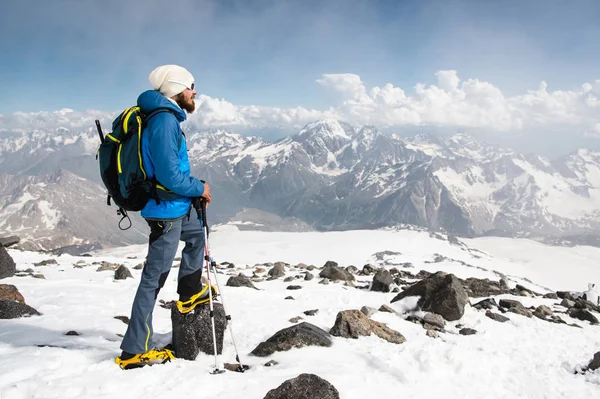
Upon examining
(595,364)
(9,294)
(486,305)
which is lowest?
(486,305)

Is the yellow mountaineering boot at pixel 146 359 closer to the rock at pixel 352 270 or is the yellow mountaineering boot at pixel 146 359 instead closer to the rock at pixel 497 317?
the rock at pixel 497 317

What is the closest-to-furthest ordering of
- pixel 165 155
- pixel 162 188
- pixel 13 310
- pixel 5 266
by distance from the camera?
pixel 165 155
pixel 162 188
pixel 13 310
pixel 5 266

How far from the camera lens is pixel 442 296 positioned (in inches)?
476

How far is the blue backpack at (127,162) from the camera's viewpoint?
5441 millimetres

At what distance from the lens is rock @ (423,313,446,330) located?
10727 millimetres

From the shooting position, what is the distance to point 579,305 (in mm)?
15242

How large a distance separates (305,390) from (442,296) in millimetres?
8479

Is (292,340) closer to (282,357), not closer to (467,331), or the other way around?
(282,357)

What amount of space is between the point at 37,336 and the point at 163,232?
367cm

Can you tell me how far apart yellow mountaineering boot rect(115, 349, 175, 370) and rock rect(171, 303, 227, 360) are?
0.28 m

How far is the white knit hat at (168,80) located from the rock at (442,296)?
1021 cm

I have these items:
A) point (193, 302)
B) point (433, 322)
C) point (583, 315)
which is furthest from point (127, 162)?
point (583, 315)

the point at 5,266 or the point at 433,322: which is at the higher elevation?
the point at 5,266

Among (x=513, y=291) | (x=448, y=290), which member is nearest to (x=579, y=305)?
A: (x=513, y=291)
